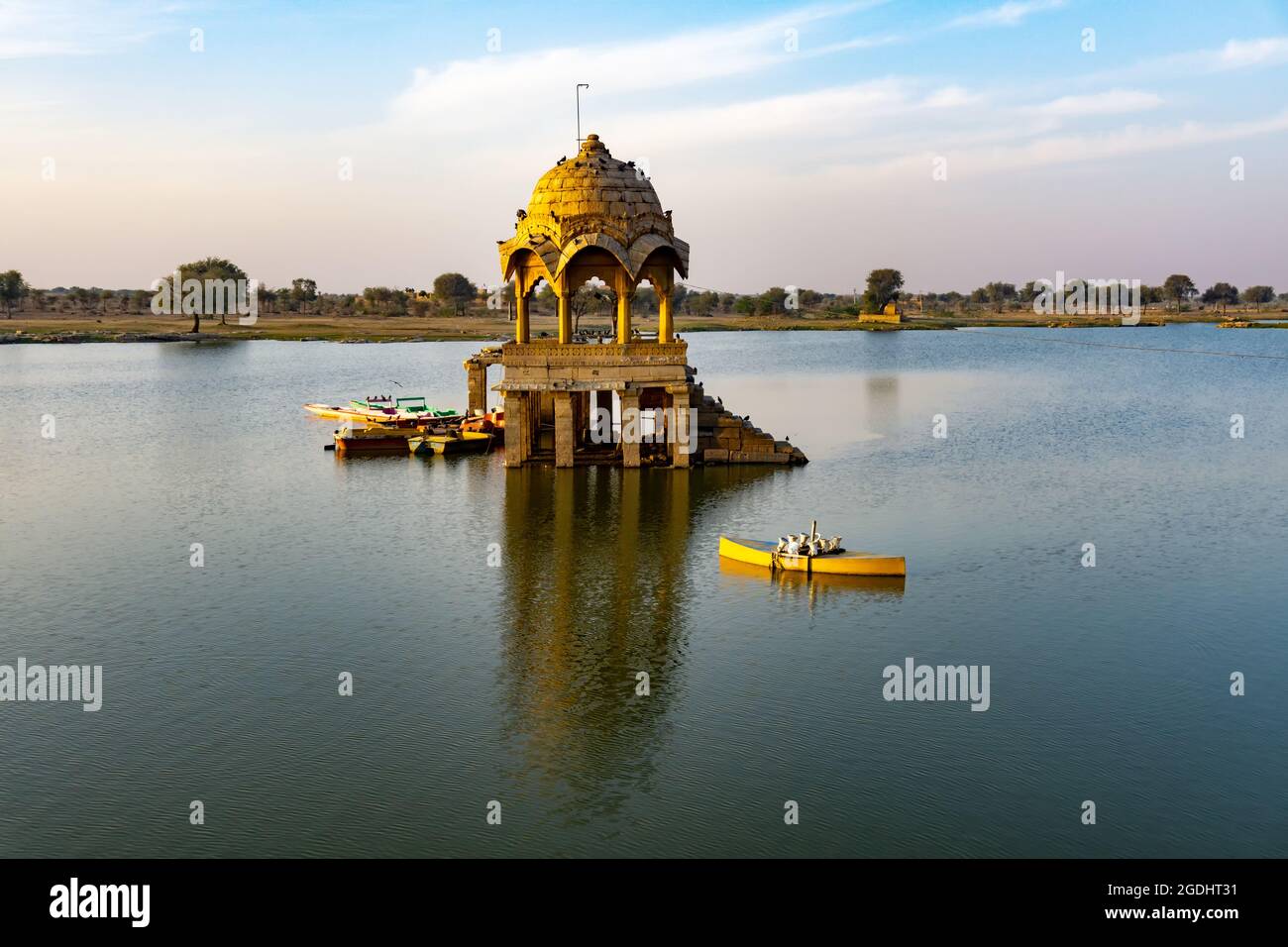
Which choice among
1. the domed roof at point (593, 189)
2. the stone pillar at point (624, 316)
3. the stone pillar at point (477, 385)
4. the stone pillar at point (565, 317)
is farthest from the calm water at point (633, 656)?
the domed roof at point (593, 189)

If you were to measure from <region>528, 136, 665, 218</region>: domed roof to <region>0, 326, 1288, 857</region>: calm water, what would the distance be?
12.7 metres

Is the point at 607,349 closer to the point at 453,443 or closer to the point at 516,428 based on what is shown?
the point at 516,428

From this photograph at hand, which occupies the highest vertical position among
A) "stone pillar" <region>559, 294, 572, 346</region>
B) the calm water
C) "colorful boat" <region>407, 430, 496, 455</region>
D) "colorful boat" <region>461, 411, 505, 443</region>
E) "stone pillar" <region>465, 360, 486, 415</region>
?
"stone pillar" <region>559, 294, 572, 346</region>

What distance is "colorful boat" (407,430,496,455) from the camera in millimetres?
68062

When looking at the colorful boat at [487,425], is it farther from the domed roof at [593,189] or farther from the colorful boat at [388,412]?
the domed roof at [593,189]

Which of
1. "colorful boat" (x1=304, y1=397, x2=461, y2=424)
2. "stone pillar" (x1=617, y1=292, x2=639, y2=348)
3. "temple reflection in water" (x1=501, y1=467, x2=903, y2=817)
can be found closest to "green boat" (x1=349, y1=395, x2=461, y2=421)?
"colorful boat" (x1=304, y1=397, x2=461, y2=424)

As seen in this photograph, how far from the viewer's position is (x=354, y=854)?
76.3ft

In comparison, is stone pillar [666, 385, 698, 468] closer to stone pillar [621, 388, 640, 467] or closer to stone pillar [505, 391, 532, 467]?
stone pillar [621, 388, 640, 467]

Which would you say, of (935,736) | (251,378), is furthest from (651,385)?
(251,378)

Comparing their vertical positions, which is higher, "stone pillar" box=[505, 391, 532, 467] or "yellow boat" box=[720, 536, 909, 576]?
"stone pillar" box=[505, 391, 532, 467]

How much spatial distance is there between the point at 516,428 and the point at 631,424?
18.3 feet

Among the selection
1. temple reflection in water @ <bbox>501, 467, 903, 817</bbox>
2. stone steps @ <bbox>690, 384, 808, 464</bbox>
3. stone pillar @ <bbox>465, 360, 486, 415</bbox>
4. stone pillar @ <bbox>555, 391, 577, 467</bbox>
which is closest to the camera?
temple reflection in water @ <bbox>501, 467, 903, 817</bbox>

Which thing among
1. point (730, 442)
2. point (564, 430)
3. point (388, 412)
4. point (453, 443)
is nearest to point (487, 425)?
point (453, 443)

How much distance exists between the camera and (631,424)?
59906mm
